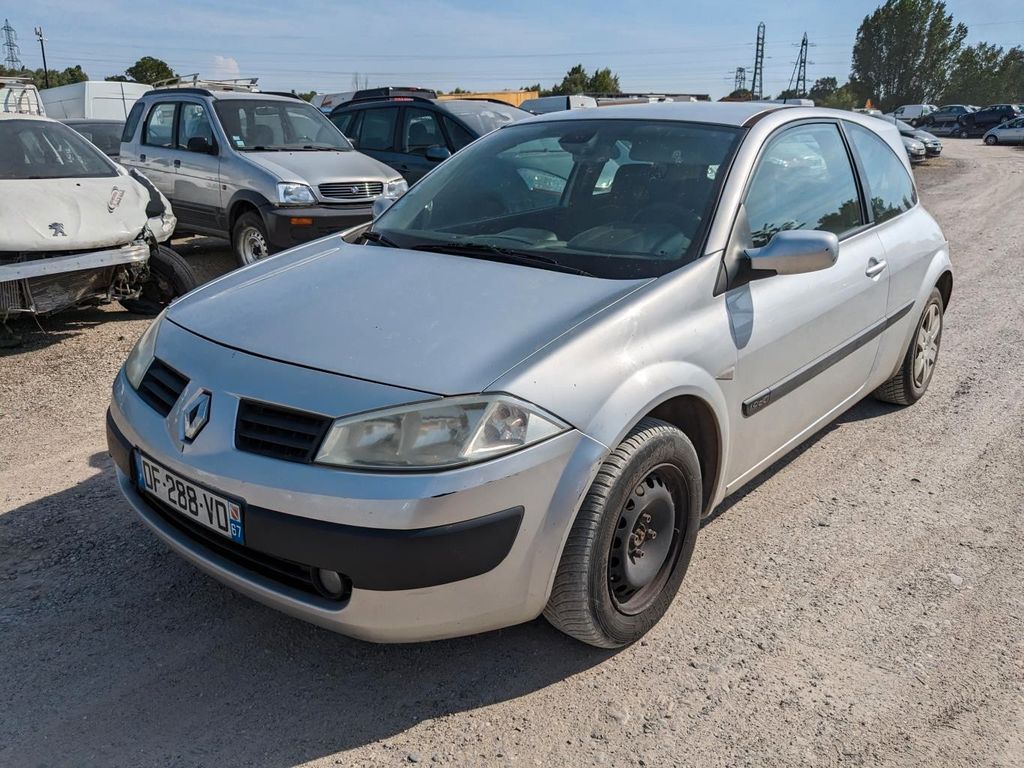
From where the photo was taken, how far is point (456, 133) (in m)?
10.0

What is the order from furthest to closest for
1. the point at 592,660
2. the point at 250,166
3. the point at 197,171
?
the point at 197,171 → the point at 250,166 → the point at 592,660

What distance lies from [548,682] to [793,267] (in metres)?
1.64

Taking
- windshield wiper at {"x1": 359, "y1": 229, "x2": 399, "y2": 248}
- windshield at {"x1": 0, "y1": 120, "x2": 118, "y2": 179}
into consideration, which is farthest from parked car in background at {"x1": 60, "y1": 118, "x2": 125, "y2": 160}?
windshield wiper at {"x1": 359, "y1": 229, "x2": 399, "y2": 248}

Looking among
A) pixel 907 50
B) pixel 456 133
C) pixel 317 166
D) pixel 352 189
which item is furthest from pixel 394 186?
pixel 907 50

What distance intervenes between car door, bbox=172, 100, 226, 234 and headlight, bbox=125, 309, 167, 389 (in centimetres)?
589

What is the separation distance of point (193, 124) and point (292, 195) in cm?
199

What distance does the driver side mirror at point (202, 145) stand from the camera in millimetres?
8562

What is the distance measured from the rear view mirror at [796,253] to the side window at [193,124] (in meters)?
7.15

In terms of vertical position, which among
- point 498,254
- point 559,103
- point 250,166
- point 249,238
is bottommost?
point 249,238

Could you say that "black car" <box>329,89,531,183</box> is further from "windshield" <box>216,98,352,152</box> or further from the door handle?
the door handle

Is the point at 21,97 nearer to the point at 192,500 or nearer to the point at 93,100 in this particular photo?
the point at 93,100

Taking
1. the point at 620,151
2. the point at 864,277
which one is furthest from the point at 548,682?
the point at 864,277

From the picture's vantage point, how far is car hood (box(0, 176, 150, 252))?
223 inches

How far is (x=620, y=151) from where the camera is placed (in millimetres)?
3564
